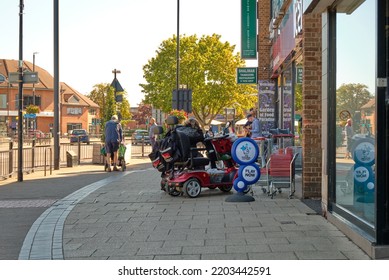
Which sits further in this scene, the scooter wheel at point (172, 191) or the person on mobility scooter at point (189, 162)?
the scooter wheel at point (172, 191)

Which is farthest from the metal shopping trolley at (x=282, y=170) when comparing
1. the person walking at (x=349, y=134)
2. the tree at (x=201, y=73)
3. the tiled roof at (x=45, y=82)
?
the tiled roof at (x=45, y=82)

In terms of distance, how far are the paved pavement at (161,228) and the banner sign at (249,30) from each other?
11.8 metres

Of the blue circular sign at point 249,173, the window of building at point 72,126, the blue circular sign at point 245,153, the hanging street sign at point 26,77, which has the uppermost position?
the hanging street sign at point 26,77

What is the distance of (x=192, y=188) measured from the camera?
10422 mm

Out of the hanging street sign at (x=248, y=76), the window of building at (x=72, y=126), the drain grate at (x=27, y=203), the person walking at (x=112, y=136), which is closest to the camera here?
A: the drain grate at (x=27, y=203)

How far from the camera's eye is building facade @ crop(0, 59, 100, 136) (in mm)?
76062

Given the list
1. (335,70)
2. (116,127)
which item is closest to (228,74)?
(116,127)

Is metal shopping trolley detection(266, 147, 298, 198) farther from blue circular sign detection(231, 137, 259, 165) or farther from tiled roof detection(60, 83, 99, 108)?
tiled roof detection(60, 83, 99, 108)

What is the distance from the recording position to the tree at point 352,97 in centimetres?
616

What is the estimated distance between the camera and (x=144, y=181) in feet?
46.4

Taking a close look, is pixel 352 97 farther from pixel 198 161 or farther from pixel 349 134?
pixel 198 161

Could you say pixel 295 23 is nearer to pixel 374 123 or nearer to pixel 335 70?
pixel 335 70

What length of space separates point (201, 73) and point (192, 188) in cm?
4356

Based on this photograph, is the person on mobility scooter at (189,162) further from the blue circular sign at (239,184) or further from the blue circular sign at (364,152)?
the blue circular sign at (364,152)
